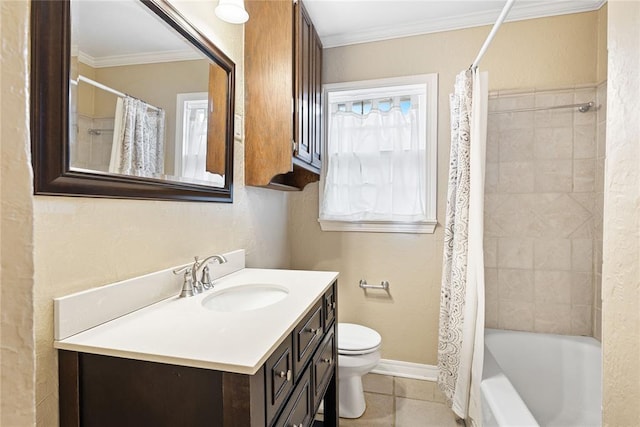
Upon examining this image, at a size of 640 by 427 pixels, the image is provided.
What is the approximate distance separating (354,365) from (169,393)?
4.07ft

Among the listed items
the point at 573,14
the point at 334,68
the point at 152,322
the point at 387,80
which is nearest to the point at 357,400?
the point at 152,322

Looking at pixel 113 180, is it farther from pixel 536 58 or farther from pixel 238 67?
pixel 536 58

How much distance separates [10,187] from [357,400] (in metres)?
2.02

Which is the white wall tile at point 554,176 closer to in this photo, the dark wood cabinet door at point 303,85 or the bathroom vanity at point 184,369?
the dark wood cabinet door at point 303,85

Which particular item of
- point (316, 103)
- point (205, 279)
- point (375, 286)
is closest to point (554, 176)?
point (375, 286)

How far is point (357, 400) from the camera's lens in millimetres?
1869

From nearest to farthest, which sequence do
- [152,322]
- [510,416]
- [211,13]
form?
[152,322] → [510,416] → [211,13]

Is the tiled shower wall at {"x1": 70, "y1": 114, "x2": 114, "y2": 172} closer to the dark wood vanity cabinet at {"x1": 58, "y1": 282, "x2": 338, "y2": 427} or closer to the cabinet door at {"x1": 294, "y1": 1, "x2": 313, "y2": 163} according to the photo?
the dark wood vanity cabinet at {"x1": 58, "y1": 282, "x2": 338, "y2": 427}

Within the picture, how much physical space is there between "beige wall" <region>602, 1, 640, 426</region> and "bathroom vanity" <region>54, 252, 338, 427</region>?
61 centimetres

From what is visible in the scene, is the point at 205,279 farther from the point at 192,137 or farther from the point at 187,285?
the point at 192,137

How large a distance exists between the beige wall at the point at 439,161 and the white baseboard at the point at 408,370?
1.5 inches

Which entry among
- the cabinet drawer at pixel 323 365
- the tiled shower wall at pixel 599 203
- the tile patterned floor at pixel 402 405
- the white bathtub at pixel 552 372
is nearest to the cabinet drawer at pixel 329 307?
the cabinet drawer at pixel 323 365

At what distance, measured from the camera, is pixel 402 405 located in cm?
197

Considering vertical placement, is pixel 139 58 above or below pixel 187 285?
above
